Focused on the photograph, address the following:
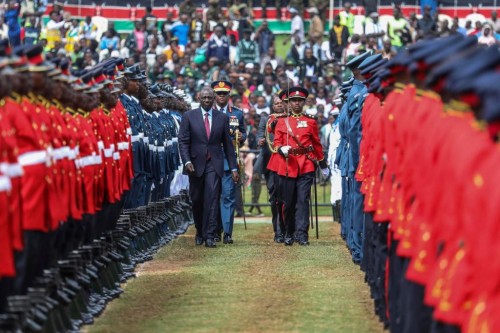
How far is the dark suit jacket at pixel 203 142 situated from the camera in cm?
2298

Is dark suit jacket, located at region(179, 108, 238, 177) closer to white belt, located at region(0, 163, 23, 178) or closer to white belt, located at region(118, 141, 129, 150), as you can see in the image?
white belt, located at region(118, 141, 129, 150)

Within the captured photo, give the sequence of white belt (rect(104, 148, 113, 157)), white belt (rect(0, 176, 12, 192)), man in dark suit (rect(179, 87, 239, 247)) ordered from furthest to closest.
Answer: man in dark suit (rect(179, 87, 239, 247)) < white belt (rect(104, 148, 113, 157)) < white belt (rect(0, 176, 12, 192))

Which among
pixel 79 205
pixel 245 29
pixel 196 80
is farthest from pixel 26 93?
pixel 245 29

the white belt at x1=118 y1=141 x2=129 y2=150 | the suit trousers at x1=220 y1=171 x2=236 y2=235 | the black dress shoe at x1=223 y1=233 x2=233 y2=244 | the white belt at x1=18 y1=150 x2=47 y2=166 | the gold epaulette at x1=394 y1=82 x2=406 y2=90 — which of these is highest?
the gold epaulette at x1=394 y1=82 x2=406 y2=90

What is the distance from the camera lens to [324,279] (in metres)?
18.0

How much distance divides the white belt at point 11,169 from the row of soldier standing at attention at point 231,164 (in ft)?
36.3

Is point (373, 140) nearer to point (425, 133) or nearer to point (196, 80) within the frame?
point (425, 133)

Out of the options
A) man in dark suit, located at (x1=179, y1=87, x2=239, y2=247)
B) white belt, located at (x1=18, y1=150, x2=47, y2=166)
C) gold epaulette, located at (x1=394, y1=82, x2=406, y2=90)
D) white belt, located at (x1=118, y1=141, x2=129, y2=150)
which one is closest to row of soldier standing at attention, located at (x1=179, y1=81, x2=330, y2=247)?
man in dark suit, located at (x1=179, y1=87, x2=239, y2=247)

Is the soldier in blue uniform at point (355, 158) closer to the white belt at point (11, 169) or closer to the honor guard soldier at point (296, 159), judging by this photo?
the honor guard soldier at point (296, 159)

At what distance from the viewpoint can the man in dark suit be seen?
22.8 m

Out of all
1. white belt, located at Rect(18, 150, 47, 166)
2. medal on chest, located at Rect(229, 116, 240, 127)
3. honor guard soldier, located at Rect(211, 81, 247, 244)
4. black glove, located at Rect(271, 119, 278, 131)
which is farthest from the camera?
medal on chest, located at Rect(229, 116, 240, 127)

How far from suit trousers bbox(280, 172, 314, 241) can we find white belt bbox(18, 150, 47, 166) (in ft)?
35.9

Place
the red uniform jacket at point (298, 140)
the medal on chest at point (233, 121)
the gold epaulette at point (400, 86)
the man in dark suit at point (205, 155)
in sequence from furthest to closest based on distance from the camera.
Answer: the medal on chest at point (233, 121), the red uniform jacket at point (298, 140), the man in dark suit at point (205, 155), the gold epaulette at point (400, 86)

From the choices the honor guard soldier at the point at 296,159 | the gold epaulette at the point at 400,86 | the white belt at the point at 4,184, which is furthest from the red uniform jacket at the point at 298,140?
the white belt at the point at 4,184
